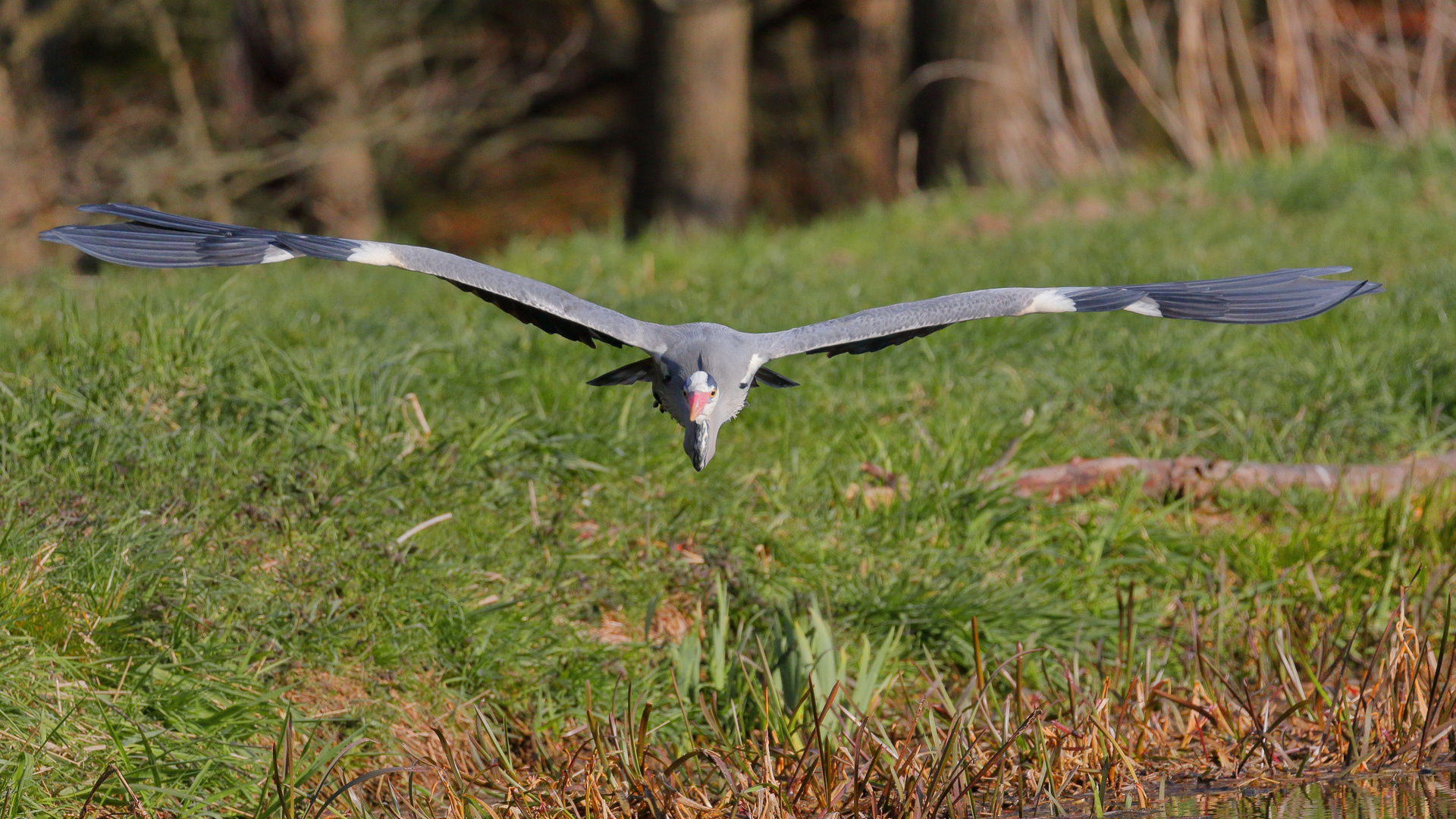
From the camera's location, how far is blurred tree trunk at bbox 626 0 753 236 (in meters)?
9.50

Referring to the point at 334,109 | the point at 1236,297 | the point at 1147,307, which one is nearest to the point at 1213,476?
the point at 1236,297

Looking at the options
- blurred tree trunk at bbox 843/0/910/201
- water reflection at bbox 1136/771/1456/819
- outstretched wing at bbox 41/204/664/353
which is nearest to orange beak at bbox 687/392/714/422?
outstretched wing at bbox 41/204/664/353

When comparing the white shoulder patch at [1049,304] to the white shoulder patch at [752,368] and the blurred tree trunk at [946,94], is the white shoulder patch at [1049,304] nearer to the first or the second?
the white shoulder patch at [752,368]

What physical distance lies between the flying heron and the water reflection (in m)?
1.23

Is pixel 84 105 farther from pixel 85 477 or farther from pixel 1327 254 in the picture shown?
pixel 1327 254

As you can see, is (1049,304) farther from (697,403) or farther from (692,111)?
(692,111)

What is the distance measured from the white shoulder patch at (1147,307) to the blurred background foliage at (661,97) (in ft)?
16.5

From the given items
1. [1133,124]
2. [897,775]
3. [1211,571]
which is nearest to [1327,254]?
[1211,571]

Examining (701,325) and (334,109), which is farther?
(334,109)

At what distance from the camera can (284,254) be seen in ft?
10.7

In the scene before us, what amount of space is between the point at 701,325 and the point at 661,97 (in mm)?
6558

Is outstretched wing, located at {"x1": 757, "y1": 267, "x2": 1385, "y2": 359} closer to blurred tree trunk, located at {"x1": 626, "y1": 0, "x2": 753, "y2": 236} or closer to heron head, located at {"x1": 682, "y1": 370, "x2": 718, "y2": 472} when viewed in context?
heron head, located at {"x1": 682, "y1": 370, "x2": 718, "y2": 472}

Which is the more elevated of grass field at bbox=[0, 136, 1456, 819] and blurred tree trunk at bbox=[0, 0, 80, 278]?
blurred tree trunk at bbox=[0, 0, 80, 278]

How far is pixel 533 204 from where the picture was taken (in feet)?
56.4
